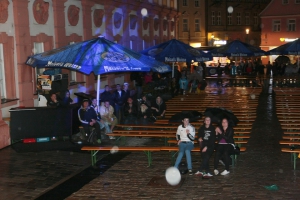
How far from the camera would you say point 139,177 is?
10.6 metres

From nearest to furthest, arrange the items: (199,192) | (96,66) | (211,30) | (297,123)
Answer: (199,192) < (96,66) < (297,123) < (211,30)

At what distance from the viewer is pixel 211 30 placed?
59938 mm

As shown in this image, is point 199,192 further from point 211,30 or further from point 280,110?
point 211,30

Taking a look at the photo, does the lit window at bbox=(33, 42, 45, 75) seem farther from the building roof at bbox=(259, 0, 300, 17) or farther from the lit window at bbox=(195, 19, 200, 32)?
the lit window at bbox=(195, 19, 200, 32)

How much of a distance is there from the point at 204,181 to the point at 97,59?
14.1ft

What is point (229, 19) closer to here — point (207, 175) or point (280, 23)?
point (280, 23)

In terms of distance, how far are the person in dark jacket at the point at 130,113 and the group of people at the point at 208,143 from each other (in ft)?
14.4

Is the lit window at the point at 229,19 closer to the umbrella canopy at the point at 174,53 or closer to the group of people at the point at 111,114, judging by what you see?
the umbrella canopy at the point at 174,53

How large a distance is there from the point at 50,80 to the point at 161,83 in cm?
1061

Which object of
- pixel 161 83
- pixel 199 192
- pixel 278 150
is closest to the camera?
pixel 199 192

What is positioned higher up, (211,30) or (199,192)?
(211,30)

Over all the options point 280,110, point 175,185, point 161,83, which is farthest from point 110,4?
point 175,185

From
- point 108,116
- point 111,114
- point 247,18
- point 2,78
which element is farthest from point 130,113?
point 247,18

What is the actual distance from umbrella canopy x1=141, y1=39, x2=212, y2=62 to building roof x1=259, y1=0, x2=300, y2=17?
3216cm
